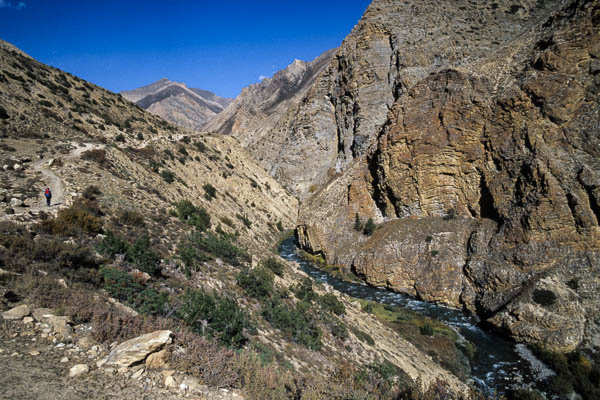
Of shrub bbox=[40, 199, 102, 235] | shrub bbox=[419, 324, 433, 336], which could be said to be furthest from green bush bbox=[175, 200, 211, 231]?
shrub bbox=[419, 324, 433, 336]

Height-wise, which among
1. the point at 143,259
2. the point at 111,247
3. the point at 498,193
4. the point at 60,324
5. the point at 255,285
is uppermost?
the point at 498,193

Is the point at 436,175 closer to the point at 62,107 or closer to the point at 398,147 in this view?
the point at 398,147

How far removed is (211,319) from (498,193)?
22.5 meters

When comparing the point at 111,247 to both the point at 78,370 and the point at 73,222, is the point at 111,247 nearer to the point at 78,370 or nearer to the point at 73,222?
the point at 73,222

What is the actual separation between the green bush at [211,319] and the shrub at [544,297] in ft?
56.8

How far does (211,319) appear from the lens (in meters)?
7.45

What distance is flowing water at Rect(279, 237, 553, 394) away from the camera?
12945 millimetres

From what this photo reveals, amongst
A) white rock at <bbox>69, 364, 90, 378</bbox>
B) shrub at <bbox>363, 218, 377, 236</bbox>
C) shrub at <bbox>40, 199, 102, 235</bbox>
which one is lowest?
white rock at <bbox>69, 364, 90, 378</bbox>

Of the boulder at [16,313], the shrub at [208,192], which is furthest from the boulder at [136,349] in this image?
the shrub at [208,192]

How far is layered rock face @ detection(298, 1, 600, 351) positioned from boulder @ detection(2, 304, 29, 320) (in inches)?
835

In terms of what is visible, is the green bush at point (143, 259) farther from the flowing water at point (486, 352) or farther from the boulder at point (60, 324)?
the flowing water at point (486, 352)

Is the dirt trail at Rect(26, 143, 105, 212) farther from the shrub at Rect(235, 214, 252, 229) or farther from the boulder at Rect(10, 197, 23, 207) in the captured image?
the shrub at Rect(235, 214, 252, 229)

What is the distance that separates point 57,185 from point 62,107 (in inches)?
735

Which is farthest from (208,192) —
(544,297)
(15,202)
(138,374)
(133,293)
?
(544,297)
